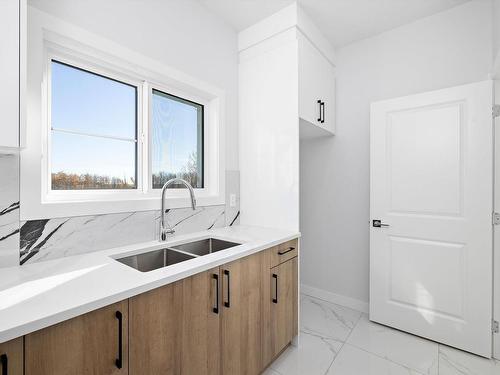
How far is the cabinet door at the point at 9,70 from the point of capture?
34.0 inches

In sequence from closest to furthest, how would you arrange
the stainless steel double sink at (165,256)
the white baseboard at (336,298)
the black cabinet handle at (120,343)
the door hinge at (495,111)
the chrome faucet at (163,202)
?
the black cabinet handle at (120,343)
the stainless steel double sink at (165,256)
the chrome faucet at (163,202)
the door hinge at (495,111)
the white baseboard at (336,298)

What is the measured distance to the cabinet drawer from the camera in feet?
5.48

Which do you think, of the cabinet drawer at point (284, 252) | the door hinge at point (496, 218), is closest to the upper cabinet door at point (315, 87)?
the cabinet drawer at point (284, 252)

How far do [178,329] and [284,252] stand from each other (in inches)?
35.0

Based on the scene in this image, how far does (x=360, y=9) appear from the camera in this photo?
6.76 feet

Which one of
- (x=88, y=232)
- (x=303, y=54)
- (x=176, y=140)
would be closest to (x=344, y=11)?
(x=303, y=54)

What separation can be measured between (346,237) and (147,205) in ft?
6.43

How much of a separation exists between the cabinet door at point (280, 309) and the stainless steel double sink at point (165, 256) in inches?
15.0

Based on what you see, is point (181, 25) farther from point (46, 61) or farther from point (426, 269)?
point (426, 269)

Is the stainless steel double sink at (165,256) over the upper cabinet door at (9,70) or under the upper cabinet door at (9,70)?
under

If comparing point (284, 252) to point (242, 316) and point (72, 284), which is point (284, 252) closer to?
point (242, 316)

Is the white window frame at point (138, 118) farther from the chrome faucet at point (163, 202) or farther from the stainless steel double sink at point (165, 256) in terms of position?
the stainless steel double sink at point (165, 256)

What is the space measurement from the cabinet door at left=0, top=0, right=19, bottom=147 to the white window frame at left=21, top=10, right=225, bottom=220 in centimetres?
33

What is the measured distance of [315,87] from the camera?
220 centimetres
